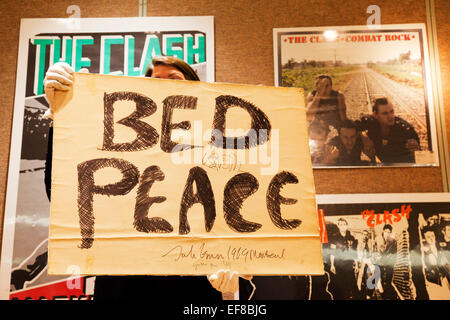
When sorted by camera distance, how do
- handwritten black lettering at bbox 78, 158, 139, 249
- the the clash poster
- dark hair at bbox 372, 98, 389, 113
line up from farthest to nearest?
dark hair at bbox 372, 98, 389, 113 → the the clash poster → handwritten black lettering at bbox 78, 158, 139, 249

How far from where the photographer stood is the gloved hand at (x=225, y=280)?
796 millimetres

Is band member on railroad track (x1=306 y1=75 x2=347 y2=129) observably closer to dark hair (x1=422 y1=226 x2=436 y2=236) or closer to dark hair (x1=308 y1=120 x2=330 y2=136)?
dark hair (x1=308 y1=120 x2=330 y2=136)

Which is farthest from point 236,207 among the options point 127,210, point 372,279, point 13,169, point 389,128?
point 13,169

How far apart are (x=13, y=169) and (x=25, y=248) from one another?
0.29 metres

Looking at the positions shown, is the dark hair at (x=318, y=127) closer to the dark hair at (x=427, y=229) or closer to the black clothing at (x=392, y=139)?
the black clothing at (x=392, y=139)

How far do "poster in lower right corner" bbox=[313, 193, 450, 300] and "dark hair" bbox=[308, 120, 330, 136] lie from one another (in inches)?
9.8

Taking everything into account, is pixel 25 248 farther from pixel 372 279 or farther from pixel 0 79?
pixel 372 279

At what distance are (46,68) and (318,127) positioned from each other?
108 centimetres

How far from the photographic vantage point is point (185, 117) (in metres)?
0.86

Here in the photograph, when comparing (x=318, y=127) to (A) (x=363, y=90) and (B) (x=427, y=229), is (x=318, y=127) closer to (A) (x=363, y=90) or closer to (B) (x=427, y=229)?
(A) (x=363, y=90)

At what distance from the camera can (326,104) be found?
1310 mm

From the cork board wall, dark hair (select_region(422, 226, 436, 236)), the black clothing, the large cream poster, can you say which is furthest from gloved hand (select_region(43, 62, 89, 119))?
dark hair (select_region(422, 226, 436, 236))

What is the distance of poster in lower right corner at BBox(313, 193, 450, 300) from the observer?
3.94 feet

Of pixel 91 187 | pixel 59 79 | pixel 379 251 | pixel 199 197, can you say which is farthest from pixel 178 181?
pixel 379 251
